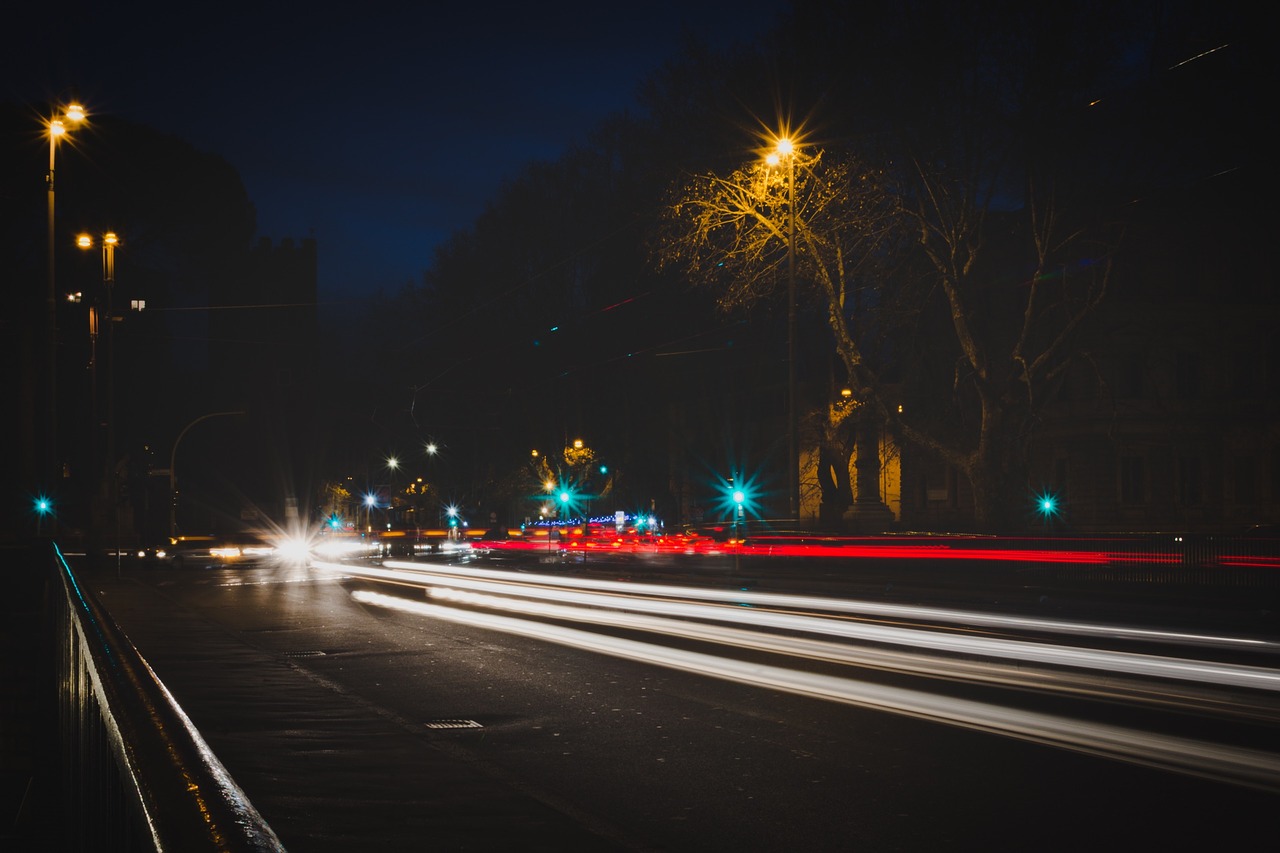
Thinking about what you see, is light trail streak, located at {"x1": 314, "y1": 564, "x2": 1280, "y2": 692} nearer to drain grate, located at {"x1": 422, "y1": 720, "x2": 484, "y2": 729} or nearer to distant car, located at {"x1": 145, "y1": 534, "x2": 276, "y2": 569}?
drain grate, located at {"x1": 422, "y1": 720, "x2": 484, "y2": 729}

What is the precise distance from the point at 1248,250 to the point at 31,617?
141 feet

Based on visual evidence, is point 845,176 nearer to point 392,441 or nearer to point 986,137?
point 986,137

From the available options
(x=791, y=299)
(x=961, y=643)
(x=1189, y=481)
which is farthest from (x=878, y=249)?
(x=1189, y=481)

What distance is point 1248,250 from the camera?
156 ft

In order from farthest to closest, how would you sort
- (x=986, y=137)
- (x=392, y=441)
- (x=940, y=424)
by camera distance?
(x=392, y=441) → (x=940, y=424) → (x=986, y=137)

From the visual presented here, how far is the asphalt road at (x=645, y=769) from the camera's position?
6164 millimetres

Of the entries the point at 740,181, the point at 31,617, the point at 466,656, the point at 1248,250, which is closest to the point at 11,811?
the point at 466,656

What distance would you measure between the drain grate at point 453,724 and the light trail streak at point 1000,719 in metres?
2.87

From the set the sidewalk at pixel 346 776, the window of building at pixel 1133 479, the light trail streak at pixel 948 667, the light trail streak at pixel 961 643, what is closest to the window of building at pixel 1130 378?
the window of building at pixel 1133 479

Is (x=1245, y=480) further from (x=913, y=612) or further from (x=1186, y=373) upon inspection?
(x=913, y=612)

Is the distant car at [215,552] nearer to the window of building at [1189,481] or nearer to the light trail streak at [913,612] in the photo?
the light trail streak at [913,612]

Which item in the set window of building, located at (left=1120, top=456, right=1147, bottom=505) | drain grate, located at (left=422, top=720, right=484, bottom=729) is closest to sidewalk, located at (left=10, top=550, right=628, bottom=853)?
drain grate, located at (left=422, top=720, right=484, bottom=729)

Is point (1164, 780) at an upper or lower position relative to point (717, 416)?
lower

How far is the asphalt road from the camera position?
6.16 m
